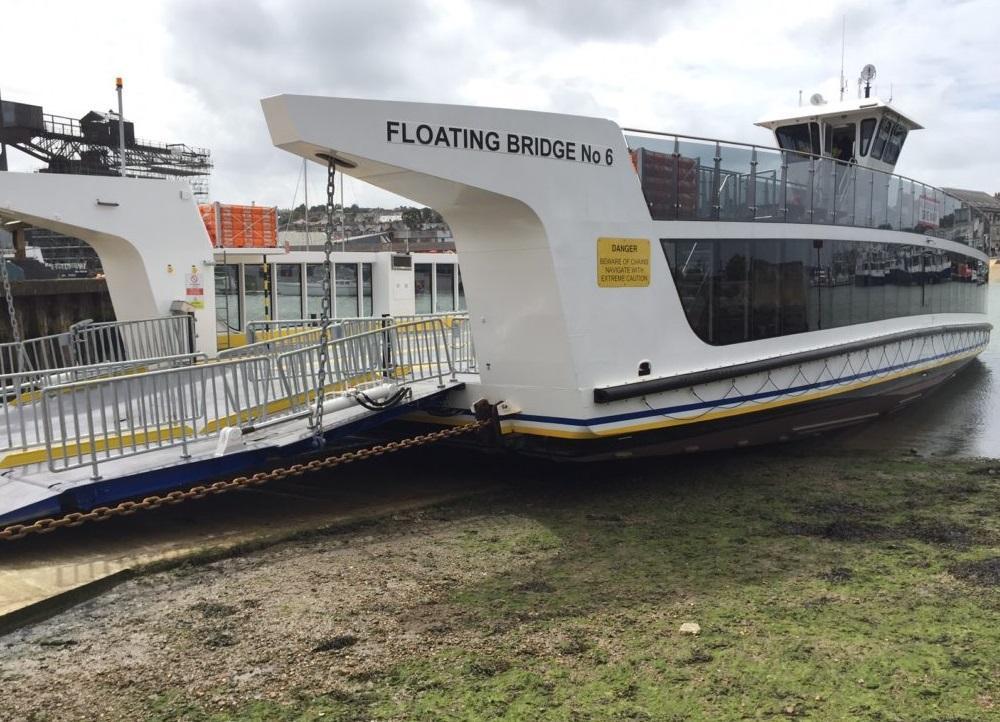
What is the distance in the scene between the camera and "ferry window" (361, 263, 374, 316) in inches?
681

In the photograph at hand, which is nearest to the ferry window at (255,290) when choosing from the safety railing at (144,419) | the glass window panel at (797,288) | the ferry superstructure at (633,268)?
the safety railing at (144,419)

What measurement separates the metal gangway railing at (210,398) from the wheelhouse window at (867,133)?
8865 mm

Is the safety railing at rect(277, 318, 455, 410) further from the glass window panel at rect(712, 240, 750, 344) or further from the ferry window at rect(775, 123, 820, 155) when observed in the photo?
the ferry window at rect(775, 123, 820, 155)

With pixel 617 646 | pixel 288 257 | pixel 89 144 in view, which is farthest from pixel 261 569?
pixel 89 144

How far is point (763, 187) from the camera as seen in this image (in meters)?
9.28

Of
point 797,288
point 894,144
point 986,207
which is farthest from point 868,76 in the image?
point 986,207

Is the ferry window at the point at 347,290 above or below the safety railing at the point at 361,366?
above

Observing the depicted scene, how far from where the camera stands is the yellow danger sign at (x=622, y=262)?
7.43 metres

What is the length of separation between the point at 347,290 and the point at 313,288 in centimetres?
76

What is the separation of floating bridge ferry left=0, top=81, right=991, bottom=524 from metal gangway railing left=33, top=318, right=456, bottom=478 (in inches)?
1.7

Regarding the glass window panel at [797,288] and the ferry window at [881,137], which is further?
the ferry window at [881,137]

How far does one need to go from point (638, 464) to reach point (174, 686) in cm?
588

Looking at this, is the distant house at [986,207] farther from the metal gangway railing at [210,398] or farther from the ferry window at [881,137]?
the metal gangway railing at [210,398]

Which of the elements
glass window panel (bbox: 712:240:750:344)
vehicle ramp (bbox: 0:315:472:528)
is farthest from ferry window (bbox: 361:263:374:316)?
glass window panel (bbox: 712:240:750:344)
